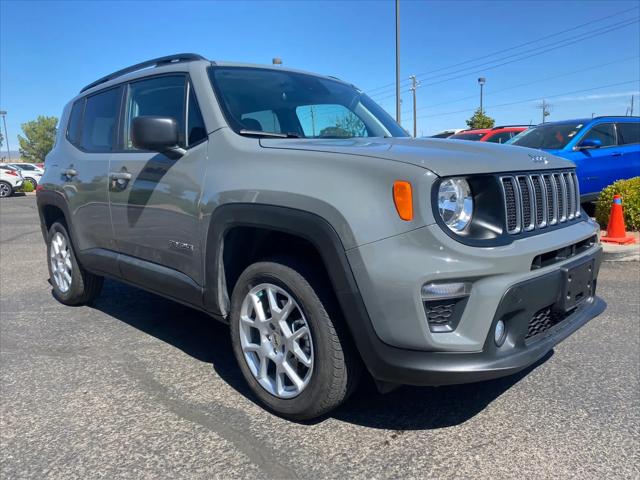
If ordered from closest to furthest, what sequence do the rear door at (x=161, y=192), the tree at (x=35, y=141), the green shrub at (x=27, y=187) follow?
the rear door at (x=161, y=192) < the green shrub at (x=27, y=187) < the tree at (x=35, y=141)

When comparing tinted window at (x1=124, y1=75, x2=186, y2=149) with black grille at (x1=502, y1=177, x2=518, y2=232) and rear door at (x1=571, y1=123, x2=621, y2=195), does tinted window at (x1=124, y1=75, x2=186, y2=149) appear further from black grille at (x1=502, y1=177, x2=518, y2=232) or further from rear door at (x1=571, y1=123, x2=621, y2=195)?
rear door at (x1=571, y1=123, x2=621, y2=195)

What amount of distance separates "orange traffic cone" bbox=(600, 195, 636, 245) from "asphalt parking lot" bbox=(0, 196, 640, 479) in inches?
127

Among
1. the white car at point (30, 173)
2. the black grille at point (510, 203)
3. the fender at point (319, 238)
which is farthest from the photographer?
the white car at point (30, 173)

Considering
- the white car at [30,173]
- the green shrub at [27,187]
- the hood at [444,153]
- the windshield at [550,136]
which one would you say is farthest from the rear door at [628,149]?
the white car at [30,173]

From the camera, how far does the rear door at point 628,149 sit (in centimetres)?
862

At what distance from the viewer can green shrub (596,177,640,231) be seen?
23.9 ft

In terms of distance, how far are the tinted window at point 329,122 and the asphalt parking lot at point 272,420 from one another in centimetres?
157

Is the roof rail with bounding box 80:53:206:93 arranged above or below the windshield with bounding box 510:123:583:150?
above

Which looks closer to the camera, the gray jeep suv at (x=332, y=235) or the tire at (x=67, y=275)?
the gray jeep suv at (x=332, y=235)

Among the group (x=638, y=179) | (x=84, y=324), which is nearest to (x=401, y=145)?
(x=84, y=324)

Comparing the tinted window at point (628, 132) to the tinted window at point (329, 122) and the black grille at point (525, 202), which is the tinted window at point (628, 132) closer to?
the tinted window at point (329, 122)

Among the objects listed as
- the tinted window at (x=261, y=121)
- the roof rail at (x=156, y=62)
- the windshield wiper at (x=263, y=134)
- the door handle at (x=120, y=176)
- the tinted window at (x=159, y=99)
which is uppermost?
the roof rail at (x=156, y=62)

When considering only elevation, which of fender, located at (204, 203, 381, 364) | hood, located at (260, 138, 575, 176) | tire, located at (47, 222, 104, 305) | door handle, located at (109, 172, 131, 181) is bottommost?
tire, located at (47, 222, 104, 305)

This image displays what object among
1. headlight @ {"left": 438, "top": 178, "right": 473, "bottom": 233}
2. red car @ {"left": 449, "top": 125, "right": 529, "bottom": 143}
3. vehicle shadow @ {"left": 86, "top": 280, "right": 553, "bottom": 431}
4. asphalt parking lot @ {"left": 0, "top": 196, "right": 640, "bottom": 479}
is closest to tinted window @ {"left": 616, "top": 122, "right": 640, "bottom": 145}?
red car @ {"left": 449, "top": 125, "right": 529, "bottom": 143}
